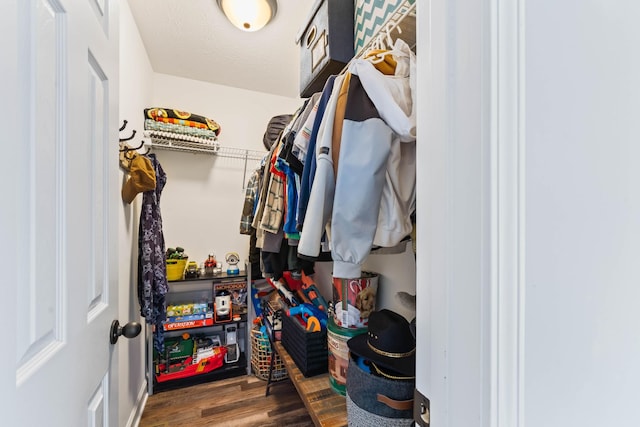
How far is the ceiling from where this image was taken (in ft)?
5.37

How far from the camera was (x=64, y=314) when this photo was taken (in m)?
0.49

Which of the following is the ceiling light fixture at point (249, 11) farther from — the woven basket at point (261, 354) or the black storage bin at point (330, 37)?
the woven basket at point (261, 354)

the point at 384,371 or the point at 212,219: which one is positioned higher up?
the point at 212,219

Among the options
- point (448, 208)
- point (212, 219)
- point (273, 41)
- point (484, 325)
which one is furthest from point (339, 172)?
point (212, 219)

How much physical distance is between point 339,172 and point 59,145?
0.56 meters

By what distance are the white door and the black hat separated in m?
0.73

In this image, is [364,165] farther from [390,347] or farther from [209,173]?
[209,173]

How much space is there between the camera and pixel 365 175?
0.64m

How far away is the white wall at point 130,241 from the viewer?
1.47 metres
